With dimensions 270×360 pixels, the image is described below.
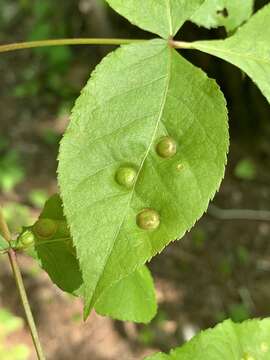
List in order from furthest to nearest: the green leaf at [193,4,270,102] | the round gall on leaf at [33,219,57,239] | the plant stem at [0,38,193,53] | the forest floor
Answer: the forest floor < the round gall on leaf at [33,219,57,239] < the green leaf at [193,4,270,102] < the plant stem at [0,38,193,53]

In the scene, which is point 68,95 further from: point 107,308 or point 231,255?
point 107,308

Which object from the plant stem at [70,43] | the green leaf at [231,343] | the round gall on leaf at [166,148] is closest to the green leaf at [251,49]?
the plant stem at [70,43]

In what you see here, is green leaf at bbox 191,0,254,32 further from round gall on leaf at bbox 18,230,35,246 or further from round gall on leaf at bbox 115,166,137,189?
round gall on leaf at bbox 18,230,35,246

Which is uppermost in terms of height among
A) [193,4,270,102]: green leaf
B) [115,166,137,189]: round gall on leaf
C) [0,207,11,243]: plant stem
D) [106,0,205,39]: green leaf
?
[106,0,205,39]: green leaf

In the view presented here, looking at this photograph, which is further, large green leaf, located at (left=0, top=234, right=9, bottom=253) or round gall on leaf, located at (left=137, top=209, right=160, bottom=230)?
large green leaf, located at (left=0, top=234, right=9, bottom=253)

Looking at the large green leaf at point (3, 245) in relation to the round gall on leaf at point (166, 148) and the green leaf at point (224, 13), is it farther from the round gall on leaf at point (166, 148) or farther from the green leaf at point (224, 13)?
the green leaf at point (224, 13)

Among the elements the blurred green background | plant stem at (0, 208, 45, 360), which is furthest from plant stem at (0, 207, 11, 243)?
the blurred green background

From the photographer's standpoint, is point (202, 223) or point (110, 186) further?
point (202, 223)

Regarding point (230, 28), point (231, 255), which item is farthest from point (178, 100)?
point (231, 255)

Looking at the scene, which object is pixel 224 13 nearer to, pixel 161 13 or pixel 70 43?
pixel 161 13
